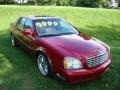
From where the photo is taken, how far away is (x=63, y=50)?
610 cm

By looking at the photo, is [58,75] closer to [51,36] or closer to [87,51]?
[87,51]

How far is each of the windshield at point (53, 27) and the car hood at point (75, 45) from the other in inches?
13.3

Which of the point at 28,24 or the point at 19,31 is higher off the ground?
the point at 28,24

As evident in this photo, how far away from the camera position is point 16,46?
10.1 meters

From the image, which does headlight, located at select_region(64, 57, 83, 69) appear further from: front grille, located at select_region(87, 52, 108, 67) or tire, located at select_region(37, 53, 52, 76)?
tire, located at select_region(37, 53, 52, 76)

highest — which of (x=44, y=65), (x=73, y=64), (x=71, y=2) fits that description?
(x=73, y=64)

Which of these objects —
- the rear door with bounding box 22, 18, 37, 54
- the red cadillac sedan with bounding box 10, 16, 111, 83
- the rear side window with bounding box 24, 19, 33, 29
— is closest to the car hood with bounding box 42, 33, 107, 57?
the red cadillac sedan with bounding box 10, 16, 111, 83

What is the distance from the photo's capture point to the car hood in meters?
6.02

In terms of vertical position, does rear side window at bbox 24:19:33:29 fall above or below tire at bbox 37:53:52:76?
above

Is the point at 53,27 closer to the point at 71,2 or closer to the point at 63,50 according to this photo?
the point at 63,50

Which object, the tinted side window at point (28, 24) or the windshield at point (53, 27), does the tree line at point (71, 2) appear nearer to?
the tinted side window at point (28, 24)

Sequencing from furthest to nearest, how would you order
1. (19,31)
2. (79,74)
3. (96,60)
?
(19,31) < (96,60) < (79,74)

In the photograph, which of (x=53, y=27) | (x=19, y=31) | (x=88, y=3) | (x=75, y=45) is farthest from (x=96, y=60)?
(x=88, y=3)

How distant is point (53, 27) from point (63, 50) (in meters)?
1.73
